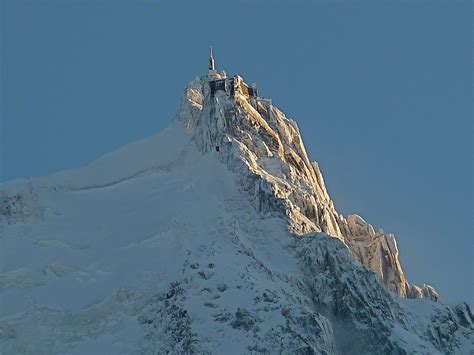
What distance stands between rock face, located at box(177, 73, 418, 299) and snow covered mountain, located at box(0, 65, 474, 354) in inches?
8.0

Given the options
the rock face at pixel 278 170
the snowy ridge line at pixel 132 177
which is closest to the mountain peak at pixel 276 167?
the rock face at pixel 278 170

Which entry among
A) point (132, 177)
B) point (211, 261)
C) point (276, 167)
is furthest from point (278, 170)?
point (211, 261)

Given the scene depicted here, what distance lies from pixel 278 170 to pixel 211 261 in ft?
82.0

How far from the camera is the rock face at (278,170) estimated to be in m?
170

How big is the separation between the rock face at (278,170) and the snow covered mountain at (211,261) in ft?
0.66

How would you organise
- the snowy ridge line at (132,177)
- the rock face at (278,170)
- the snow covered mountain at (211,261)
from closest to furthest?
the snow covered mountain at (211,261)
the rock face at (278,170)
the snowy ridge line at (132,177)

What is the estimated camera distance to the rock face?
556 ft

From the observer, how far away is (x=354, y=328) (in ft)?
501

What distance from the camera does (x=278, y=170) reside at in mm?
176875

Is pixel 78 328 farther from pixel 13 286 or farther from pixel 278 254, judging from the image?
pixel 278 254

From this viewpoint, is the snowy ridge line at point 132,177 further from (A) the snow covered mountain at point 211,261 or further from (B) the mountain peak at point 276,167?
(B) the mountain peak at point 276,167

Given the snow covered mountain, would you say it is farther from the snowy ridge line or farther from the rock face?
the snowy ridge line

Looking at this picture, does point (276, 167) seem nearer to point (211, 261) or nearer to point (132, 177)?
point (132, 177)

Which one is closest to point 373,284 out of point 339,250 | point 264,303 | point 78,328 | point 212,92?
point 339,250
